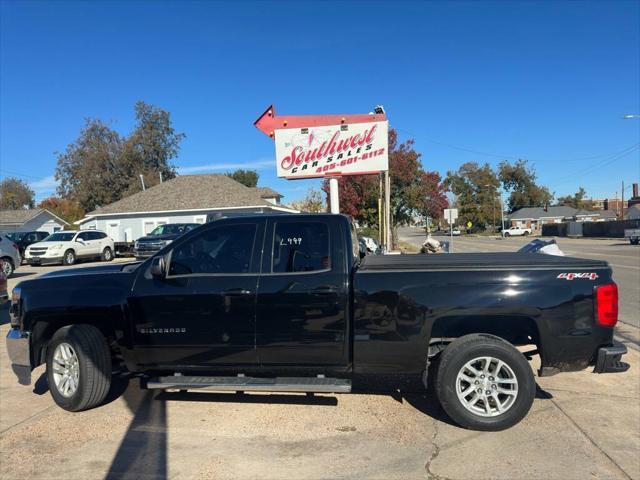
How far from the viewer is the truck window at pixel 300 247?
4.58m

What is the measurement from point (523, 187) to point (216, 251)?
117353 millimetres

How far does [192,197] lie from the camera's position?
35.7m

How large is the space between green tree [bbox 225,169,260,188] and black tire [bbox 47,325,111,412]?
78122 mm

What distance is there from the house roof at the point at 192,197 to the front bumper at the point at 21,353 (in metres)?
28.6

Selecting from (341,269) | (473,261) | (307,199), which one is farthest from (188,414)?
(307,199)

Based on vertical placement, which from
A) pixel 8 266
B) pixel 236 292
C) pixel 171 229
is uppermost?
pixel 171 229

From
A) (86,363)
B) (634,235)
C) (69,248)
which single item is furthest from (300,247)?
(634,235)

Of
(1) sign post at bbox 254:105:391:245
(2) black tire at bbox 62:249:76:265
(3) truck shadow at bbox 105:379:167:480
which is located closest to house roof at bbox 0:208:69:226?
(2) black tire at bbox 62:249:76:265

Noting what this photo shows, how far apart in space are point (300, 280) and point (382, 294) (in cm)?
75

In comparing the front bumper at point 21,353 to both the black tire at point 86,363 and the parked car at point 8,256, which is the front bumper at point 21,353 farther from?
the parked car at point 8,256

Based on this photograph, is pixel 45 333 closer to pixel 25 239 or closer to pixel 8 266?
pixel 8 266

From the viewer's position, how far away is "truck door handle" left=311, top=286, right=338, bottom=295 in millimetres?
4398

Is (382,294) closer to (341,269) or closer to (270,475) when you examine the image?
(341,269)

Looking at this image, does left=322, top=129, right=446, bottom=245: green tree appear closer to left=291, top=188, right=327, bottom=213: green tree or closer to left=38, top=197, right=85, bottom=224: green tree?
left=291, top=188, right=327, bottom=213: green tree
